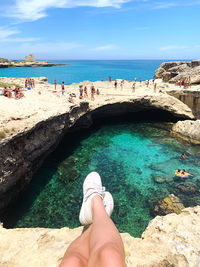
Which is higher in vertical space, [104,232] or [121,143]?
[104,232]

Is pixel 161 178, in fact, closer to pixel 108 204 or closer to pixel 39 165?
pixel 39 165

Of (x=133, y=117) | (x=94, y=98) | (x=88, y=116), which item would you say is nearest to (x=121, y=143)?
(x=88, y=116)

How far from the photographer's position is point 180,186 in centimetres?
1072

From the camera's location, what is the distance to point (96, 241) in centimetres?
282

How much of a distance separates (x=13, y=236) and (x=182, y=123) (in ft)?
56.9

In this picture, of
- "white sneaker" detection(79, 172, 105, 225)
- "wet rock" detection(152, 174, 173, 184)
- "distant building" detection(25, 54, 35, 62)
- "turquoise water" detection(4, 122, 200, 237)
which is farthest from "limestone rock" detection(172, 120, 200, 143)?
"distant building" detection(25, 54, 35, 62)

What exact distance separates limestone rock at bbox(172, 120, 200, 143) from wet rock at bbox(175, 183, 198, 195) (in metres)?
6.68

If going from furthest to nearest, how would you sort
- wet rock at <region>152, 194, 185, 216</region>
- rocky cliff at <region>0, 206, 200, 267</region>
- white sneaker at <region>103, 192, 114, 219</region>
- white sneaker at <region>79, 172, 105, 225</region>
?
wet rock at <region>152, 194, 185, 216</region>, white sneaker at <region>103, 192, 114, 219</region>, white sneaker at <region>79, 172, 105, 225</region>, rocky cliff at <region>0, 206, 200, 267</region>

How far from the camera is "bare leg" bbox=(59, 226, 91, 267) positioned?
244cm

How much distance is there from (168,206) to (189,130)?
10045 mm

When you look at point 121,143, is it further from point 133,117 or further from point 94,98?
point 133,117

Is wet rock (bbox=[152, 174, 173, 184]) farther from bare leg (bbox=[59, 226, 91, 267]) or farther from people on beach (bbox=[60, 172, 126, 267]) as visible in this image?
bare leg (bbox=[59, 226, 91, 267])

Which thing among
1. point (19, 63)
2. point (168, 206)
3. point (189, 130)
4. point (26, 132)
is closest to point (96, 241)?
point (168, 206)

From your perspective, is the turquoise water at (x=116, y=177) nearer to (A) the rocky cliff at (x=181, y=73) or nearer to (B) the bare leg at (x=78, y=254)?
(B) the bare leg at (x=78, y=254)
